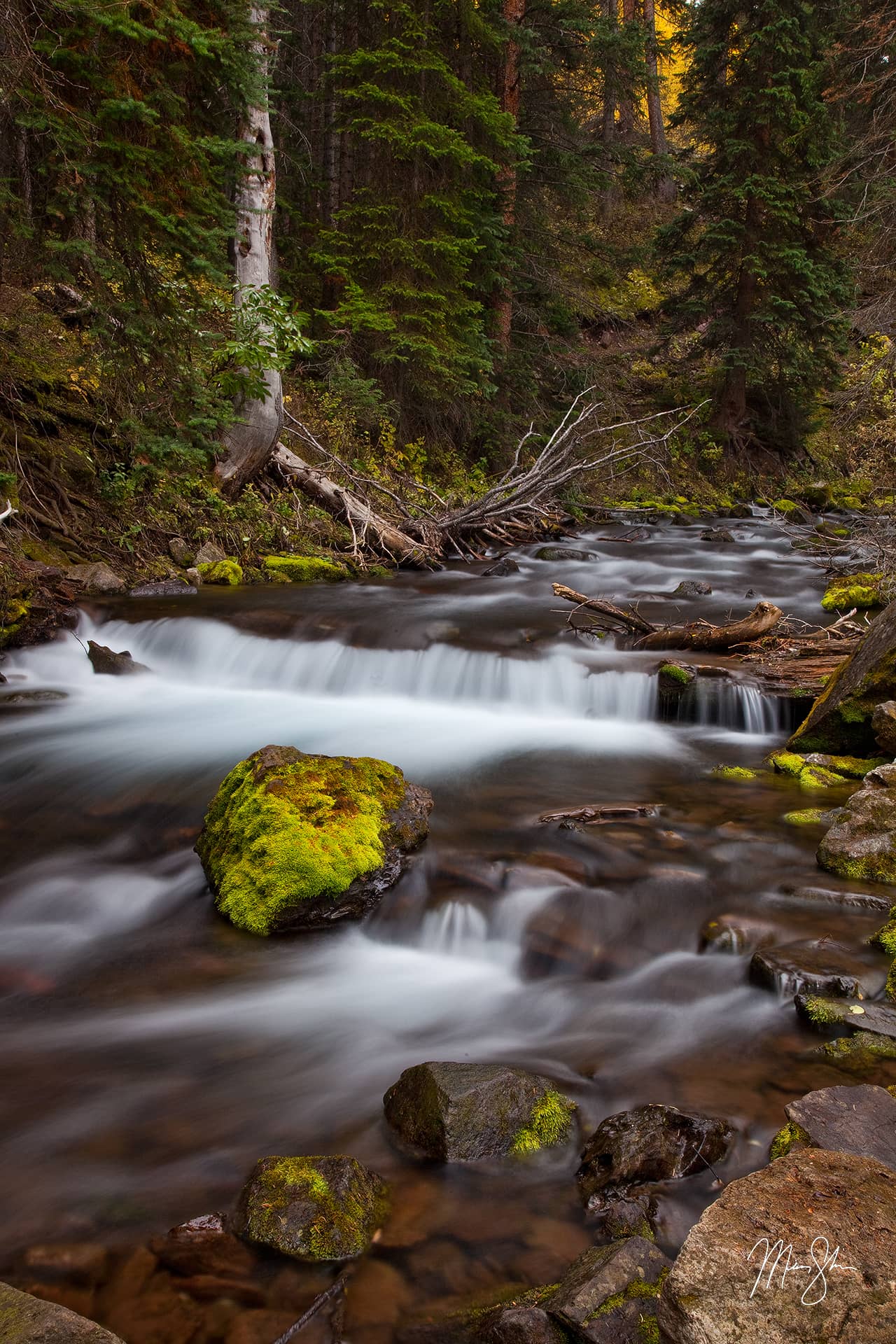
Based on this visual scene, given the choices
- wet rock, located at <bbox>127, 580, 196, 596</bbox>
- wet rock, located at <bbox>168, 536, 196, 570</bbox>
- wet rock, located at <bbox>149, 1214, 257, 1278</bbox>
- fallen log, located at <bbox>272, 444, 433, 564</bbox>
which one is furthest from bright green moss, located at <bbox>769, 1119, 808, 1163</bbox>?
fallen log, located at <bbox>272, 444, 433, 564</bbox>

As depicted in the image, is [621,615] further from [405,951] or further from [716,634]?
[405,951]

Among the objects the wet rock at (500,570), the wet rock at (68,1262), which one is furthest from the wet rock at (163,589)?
the wet rock at (68,1262)

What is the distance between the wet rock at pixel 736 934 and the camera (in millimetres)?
3994

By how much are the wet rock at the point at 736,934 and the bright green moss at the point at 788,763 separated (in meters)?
2.07

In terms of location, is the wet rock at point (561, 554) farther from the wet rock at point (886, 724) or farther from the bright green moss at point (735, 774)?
the wet rock at point (886, 724)

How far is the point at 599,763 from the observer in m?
6.54

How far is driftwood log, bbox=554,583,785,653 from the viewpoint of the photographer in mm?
7965

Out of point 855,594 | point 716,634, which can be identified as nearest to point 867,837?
point 716,634

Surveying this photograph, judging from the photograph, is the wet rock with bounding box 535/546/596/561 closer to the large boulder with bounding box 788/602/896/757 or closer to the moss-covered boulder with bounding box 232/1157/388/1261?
the large boulder with bounding box 788/602/896/757

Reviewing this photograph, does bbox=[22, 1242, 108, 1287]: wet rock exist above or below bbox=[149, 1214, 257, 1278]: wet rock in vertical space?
below

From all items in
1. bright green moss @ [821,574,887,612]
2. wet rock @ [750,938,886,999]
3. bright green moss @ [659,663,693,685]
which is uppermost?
bright green moss @ [821,574,887,612]

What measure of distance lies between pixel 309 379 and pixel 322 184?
4.69 meters

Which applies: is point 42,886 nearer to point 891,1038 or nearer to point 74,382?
point 891,1038

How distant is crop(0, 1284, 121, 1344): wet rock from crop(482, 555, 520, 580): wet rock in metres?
10.7
